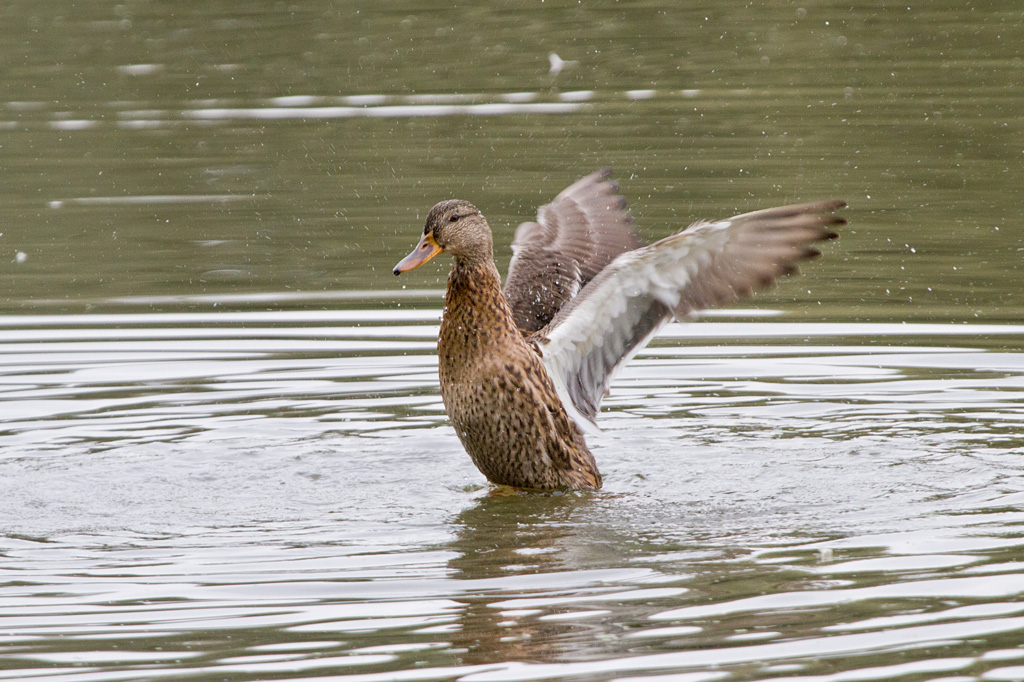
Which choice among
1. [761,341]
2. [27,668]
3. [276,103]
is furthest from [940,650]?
[276,103]

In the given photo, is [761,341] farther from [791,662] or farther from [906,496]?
[791,662]

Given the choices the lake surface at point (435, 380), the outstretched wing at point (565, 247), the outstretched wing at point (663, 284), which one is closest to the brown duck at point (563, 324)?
the outstretched wing at point (663, 284)

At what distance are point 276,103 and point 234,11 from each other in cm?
552

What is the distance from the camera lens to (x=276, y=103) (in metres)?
17.6

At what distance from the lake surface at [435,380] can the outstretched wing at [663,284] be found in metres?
0.56

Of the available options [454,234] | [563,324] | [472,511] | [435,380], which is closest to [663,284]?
Result: [563,324]

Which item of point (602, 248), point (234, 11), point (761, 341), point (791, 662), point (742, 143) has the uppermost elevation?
point (234, 11)

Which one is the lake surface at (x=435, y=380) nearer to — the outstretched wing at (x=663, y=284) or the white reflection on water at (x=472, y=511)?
the white reflection on water at (x=472, y=511)

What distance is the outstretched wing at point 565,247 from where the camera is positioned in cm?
809

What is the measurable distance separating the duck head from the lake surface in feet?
3.54

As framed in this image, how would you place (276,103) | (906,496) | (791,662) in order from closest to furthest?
(791,662) → (906,496) → (276,103)

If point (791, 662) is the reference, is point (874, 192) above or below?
above

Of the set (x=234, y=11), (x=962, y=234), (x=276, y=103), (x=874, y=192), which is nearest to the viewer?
(x=962, y=234)

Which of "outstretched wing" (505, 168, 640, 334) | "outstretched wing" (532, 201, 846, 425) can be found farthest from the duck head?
"outstretched wing" (505, 168, 640, 334)
